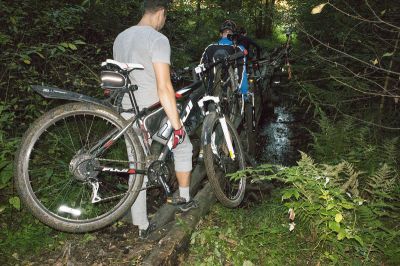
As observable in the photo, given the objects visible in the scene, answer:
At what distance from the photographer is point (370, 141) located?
23.4ft

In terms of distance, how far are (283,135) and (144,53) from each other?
7473 millimetres

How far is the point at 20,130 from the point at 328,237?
5.05 m

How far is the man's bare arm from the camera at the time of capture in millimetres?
3549

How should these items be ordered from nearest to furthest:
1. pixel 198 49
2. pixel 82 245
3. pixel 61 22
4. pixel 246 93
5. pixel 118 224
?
pixel 82 245, pixel 118 224, pixel 61 22, pixel 246 93, pixel 198 49

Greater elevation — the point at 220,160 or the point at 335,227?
the point at 335,227

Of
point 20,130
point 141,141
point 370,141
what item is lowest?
point 370,141

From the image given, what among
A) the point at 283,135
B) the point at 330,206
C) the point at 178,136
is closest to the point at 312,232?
the point at 330,206

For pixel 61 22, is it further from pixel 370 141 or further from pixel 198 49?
pixel 198 49

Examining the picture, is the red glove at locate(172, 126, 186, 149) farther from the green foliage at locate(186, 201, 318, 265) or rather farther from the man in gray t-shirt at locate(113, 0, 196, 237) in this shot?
the green foliage at locate(186, 201, 318, 265)

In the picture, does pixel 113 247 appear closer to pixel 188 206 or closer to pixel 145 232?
pixel 145 232

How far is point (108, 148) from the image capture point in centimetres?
367

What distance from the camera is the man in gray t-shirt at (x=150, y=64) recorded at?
357cm

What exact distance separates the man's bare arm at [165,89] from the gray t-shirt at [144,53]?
8cm

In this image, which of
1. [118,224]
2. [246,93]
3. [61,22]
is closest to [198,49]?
[246,93]
